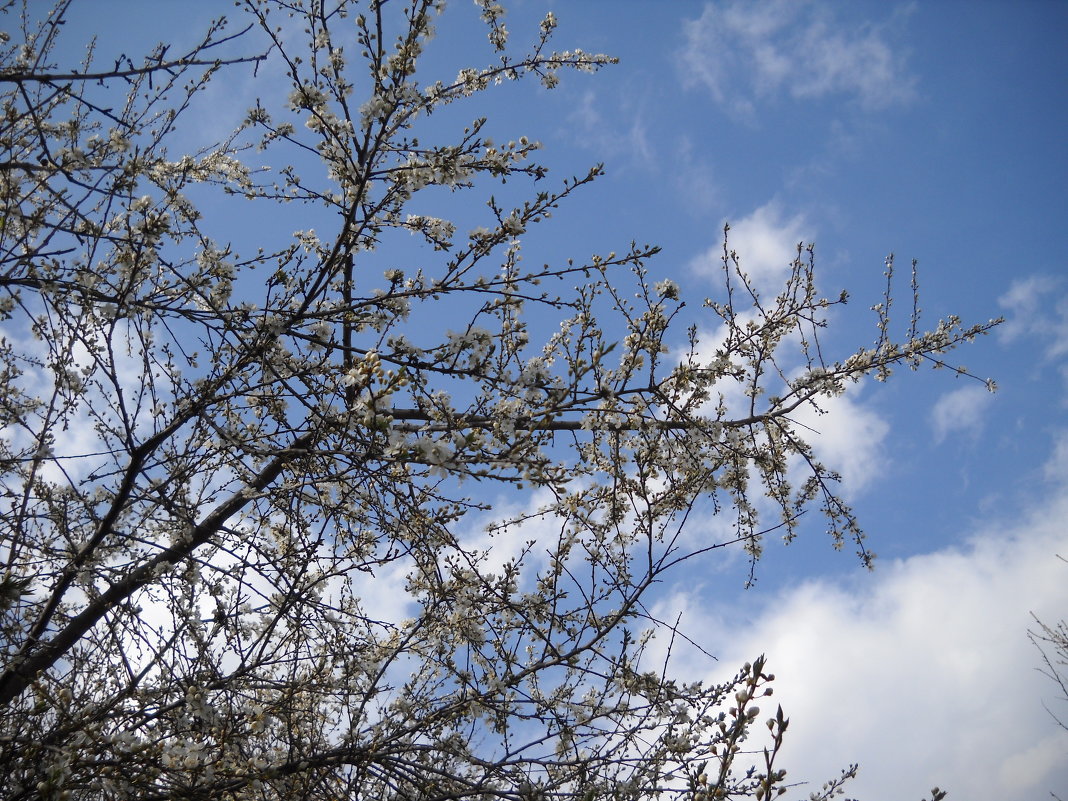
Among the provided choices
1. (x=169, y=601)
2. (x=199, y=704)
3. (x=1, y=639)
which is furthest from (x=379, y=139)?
(x=1, y=639)

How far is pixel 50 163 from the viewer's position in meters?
Result: 2.73

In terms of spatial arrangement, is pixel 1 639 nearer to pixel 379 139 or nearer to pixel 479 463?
pixel 479 463

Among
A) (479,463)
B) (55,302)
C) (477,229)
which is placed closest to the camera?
(479,463)

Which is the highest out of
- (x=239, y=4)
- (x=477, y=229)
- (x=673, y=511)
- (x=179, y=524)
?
(x=239, y=4)

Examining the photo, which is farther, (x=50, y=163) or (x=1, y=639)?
(x=1, y=639)

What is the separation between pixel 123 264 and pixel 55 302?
0.38 meters

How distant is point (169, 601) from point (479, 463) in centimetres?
188

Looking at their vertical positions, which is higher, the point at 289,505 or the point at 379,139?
the point at 379,139

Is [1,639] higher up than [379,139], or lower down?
lower down

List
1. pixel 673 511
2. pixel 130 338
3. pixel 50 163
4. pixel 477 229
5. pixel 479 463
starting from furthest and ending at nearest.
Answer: pixel 673 511, pixel 130 338, pixel 477 229, pixel 50 163, pixel 479 463

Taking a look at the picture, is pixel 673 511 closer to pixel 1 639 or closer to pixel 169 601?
pixel 169 601

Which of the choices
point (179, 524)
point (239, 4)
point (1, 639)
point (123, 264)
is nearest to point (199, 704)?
point (179, 524)

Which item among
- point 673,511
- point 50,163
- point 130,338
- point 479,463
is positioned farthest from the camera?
point 673,511

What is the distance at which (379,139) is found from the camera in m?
3.61
